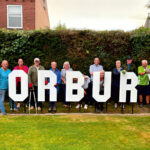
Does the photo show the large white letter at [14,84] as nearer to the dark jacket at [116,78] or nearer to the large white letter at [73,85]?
the large white letter at [73,85]

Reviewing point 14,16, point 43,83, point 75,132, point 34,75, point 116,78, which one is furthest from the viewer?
point 14,16

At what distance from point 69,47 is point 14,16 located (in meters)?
11.1

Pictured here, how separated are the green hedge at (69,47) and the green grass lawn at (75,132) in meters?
3.24

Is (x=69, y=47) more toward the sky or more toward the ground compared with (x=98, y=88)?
more toward the sky

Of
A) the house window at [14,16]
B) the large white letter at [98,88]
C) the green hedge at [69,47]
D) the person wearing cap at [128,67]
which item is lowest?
the large white letter at [98,88]

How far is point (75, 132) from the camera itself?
542cm

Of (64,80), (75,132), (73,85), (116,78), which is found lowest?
(75,132)

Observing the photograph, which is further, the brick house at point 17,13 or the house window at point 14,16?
the house window at point 14,16

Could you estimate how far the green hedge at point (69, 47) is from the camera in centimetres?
934

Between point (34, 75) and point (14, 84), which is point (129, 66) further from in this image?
point (14, 84)

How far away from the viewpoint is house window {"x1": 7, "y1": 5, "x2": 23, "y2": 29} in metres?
18.2

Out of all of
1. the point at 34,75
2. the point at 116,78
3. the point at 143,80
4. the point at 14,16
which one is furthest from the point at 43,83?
the point at 14,16

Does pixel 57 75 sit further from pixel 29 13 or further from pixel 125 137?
pixel 29 13

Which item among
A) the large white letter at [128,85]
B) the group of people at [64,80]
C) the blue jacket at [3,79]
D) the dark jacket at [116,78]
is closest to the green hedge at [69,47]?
the group of people at [64,80]
